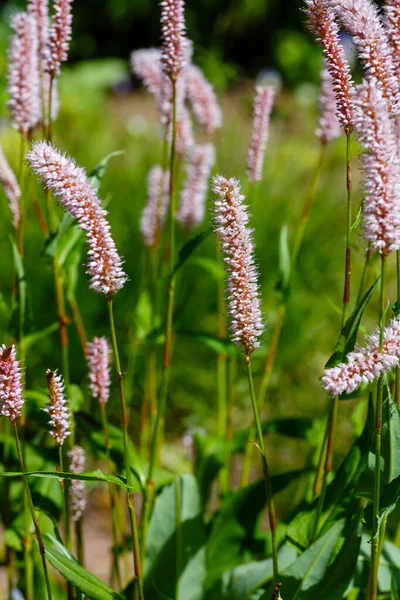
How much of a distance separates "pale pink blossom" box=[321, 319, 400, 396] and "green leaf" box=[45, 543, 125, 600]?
554 mm

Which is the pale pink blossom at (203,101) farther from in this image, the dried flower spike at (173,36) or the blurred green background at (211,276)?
the dried flower spike at (173,36)

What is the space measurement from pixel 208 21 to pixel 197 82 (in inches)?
328

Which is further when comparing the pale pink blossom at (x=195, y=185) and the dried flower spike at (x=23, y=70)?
the pale pink blossom at (x=195, y=185)

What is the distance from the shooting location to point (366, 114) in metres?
0.87

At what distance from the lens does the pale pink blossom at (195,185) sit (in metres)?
2.02

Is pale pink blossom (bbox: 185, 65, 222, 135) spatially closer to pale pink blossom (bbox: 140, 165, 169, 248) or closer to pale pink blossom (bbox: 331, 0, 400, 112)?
Result: pale pink blossom (bbox: 140, 165, 169, 248)

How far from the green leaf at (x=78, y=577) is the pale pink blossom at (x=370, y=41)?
864 mm

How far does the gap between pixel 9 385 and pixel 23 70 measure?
0.78 metres

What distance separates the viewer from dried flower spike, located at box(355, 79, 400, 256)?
2.84 ft

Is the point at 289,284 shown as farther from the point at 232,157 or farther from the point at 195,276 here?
the point at 232,157

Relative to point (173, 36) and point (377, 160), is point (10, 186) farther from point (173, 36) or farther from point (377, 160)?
point (377, 160)

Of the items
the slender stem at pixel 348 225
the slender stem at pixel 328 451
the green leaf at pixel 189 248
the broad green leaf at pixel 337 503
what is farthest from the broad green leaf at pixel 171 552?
the slender stem at pixel 348 225

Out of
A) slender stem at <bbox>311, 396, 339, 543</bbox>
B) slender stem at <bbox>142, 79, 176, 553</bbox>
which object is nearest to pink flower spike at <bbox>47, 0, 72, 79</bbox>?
slender stem at <bbox>142, 79, 176, 553</bbox>

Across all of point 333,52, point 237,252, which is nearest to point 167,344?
point 237,252
